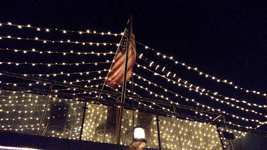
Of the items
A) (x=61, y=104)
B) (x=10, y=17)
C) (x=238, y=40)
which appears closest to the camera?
(x=61, y=104)

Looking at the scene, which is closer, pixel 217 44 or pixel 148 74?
pixel 217 44

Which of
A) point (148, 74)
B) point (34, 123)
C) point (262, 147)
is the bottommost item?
point (262, 147)

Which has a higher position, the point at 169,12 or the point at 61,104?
the point at 169,12

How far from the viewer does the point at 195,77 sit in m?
12.6

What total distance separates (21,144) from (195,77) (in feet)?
39.8

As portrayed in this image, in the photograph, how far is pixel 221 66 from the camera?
12.5 meters

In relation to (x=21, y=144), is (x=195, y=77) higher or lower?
higher

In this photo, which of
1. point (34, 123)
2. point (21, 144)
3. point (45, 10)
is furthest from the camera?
point (45, 10)

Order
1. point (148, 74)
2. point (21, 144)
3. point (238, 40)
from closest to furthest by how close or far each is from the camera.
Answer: point (21, 144)
point (238, 40)
point (148, 74)

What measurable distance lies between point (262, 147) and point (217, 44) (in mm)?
6135

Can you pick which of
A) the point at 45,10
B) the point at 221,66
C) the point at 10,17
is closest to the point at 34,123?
the point at 45,10

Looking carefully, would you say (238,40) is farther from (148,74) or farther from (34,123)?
(34,123)

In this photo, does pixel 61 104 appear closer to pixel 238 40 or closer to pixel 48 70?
pixel 48 70

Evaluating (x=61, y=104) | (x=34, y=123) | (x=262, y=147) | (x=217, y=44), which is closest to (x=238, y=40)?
(x=217, y=44)
